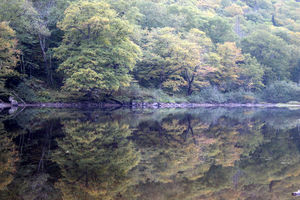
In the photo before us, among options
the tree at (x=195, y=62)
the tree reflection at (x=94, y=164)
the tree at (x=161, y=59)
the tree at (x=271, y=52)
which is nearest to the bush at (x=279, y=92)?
the tree at (x=271, y=52)

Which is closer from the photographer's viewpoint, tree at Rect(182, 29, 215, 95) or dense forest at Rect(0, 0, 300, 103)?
dense forest at Rect(0, 0, 300, 103)

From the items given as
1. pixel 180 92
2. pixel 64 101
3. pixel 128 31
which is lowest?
pixel 180 92

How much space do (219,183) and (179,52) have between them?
34.2 metres

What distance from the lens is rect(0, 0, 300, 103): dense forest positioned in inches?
1145

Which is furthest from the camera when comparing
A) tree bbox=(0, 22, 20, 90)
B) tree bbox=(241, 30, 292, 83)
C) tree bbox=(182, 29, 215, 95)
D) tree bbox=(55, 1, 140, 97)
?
tree bbox=(241, 30, 292, 83)

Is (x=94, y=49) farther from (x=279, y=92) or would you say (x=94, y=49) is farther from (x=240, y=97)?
(x=279, y=92)

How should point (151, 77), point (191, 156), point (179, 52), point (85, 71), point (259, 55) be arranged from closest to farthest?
point (191, 156) → point (85, 71) → point (179, 52) → point (151, 77) → point (259, 55)

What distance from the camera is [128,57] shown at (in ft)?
99.9

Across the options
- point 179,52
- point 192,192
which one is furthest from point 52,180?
point 179,52

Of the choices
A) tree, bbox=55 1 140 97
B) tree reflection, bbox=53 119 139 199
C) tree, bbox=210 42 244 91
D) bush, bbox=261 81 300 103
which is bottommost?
bush, bbox=261 81 300 103

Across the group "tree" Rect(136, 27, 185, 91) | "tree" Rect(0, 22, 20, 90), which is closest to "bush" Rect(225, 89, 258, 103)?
"tree" Rect(136, 27, 185, 91)

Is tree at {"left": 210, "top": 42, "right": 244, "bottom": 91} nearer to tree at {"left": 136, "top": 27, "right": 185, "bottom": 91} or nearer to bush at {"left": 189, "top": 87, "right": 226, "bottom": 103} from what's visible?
bush at {"left": 189, "top": 87, "right": 226, "bottom": 103}

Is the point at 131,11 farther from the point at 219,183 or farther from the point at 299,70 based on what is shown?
the point at 219,183

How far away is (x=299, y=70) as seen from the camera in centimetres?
5931
